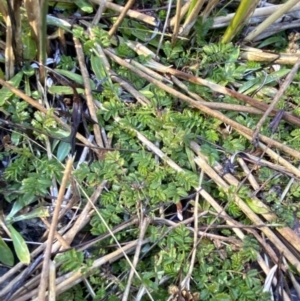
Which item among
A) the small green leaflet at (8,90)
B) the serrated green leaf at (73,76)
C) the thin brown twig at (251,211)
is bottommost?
the thin brown twig at (251,211)

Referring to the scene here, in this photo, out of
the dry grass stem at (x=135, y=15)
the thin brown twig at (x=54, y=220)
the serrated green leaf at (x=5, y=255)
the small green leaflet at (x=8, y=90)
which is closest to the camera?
the thin brown twig at (x=54, y=220)

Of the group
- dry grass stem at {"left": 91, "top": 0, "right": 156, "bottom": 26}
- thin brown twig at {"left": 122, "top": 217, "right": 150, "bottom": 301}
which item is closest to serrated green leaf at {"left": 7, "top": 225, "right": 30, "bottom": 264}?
thin brown twig at {"left": 122, "top": 217, "right": 150, "bottom": 301}

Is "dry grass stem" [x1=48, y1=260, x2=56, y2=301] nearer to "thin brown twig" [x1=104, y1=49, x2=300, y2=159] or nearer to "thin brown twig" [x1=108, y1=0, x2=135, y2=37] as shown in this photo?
"thin brown twig" [x1=104, y1=49, x2=300, y2=159]

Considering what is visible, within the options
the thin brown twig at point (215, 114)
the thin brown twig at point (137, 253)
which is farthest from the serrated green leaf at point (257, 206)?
the thin brown twig at point (137, 253)

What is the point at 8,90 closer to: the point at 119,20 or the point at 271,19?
the point at 119,20

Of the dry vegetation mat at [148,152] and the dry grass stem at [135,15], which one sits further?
the dry grass stem at [135,15]

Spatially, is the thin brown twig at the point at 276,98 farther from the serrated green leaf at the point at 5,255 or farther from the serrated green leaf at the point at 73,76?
the serrated green leaf at the point at 5,255

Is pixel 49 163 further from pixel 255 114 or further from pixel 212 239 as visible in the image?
pixel 255 114

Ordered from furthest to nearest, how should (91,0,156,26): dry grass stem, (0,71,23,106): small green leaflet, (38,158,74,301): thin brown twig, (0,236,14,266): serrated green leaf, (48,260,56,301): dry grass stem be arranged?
(91,0,156,26): dry grass stem → (0,71,23,106): small green leaflet → (0,236,14,266): serrated green leaf → (48,260,56,301): dry grass stem → (38,158,74,301): thin brown twig
